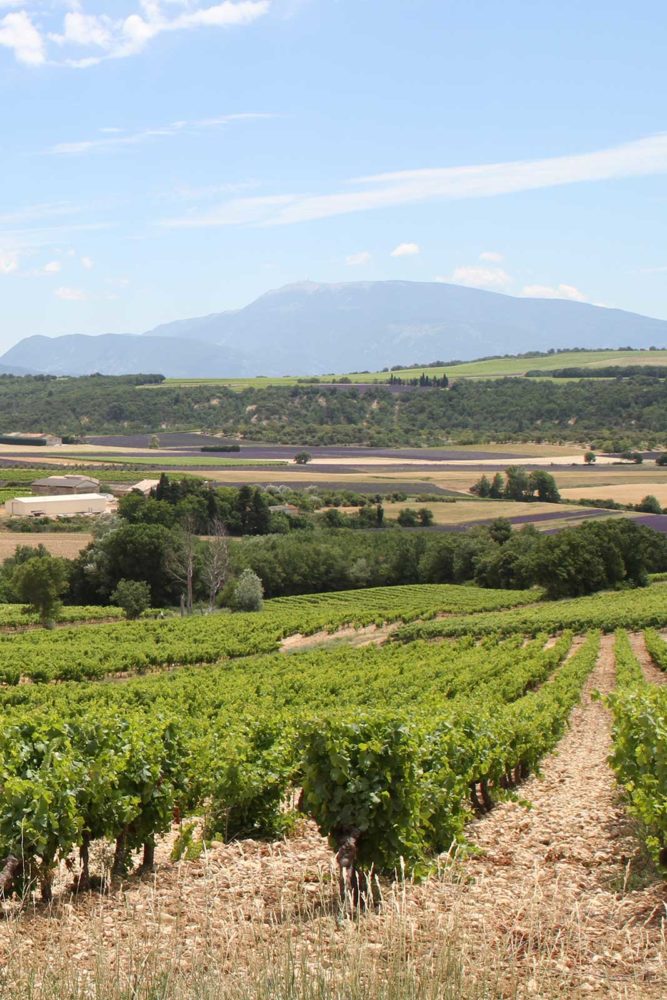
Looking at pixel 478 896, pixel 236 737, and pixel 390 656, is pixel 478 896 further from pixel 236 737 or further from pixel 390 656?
pixel 390 656

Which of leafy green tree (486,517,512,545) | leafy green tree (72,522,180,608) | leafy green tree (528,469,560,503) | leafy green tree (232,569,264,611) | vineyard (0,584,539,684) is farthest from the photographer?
leafy green tree (528,469,560,503)

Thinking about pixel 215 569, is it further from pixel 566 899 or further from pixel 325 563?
pixel 566 899

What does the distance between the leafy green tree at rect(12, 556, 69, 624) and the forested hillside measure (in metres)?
109

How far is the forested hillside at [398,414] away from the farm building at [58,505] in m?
67.1

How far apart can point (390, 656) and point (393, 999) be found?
33.4m

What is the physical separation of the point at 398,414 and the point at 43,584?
430ft

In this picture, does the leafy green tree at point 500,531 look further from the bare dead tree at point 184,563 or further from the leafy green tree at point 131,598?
the leafy green tree at point 131,598

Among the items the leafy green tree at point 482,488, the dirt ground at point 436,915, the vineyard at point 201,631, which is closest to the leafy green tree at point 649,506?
the leafy green tree at point 482,488

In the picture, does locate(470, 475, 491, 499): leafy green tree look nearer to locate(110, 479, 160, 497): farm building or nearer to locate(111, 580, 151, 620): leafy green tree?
locate(110, 479, 160, 497): farm building

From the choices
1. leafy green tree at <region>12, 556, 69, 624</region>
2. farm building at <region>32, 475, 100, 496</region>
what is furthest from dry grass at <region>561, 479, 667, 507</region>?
leafy green tree at <region>12, 556, 69, 624</region>

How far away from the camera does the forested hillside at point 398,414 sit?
545ft

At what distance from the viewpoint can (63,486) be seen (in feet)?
350

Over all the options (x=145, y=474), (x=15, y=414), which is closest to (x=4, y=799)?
(x=145, y=474)

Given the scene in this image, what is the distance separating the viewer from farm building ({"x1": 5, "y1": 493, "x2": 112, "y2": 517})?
3804 inches
